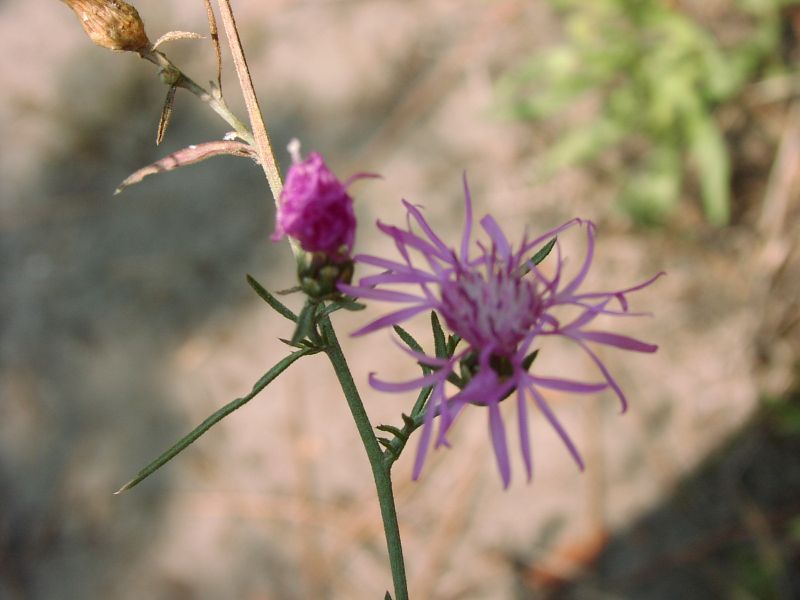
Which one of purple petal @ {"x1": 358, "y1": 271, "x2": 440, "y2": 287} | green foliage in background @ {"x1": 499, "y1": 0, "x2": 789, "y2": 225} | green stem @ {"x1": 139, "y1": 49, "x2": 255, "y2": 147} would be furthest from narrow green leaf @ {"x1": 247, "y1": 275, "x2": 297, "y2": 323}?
green foliage in background @ {"x1": 499, "y1": 0, "x2": 789, "y2": 225}

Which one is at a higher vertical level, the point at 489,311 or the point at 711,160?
the point at 711,160

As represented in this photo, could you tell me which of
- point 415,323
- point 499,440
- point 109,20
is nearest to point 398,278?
A: point 499,440

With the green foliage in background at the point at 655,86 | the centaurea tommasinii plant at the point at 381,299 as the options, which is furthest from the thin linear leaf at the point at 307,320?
the green foliage in background at the point at 655,86

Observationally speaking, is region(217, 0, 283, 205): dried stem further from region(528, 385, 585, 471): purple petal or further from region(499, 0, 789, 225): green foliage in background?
region(499, 0, 789, 225): green foliage in background

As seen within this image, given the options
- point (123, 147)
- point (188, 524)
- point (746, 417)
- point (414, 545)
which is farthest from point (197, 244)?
point (746, 417)

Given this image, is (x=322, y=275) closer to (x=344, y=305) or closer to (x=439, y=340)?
(x=344, y=305)

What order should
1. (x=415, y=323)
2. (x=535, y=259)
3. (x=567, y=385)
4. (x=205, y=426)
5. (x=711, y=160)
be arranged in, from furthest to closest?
1. (x=415, y=323)
2. (x=711, y=160)
3. (x=535, y=259)
4. (x=567, y=385)
5. (x=205, y=426)

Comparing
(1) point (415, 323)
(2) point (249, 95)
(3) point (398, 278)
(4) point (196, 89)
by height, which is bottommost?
(3) point (398, 278)

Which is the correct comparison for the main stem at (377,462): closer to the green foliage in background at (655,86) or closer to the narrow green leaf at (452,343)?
the narrow green leaf at (452,343)
